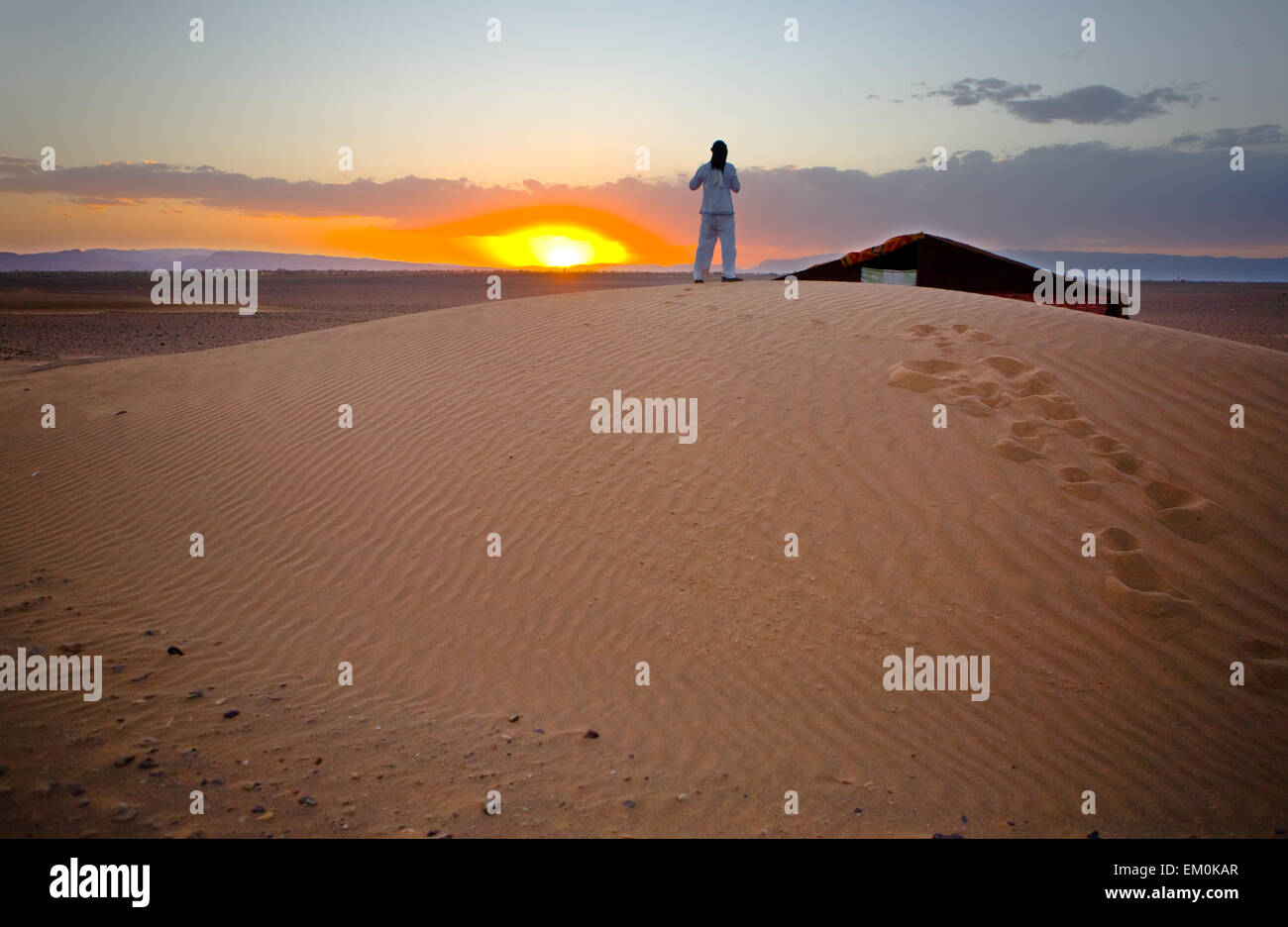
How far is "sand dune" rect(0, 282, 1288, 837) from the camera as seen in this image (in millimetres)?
3787

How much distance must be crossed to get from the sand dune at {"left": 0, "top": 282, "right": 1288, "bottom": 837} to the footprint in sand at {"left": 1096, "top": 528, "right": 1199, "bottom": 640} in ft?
0.07

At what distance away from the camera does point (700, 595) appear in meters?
5.27

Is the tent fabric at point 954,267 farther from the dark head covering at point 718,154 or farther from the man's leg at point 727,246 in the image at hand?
the dark head covering at point 718,154

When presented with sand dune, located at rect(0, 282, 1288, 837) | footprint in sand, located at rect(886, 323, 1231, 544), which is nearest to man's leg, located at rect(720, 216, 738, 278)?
sand dune, located at rect(0, 282, 1288, 837)

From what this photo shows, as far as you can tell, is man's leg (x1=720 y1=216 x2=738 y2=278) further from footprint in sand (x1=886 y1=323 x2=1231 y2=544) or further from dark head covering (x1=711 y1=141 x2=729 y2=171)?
footprint in sand (x1=886 y1=323 x2=1231 y2=544)

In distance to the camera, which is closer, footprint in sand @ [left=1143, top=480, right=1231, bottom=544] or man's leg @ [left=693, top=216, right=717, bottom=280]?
footprint in sand @ [left=1143, top=480, right=1231, bottom=544]

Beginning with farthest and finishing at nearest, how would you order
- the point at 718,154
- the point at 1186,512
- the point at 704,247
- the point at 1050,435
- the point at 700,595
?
the point at 704,247, the point at 718,154, the point at 1050,435, the point at 1186,512, the point at 700,595

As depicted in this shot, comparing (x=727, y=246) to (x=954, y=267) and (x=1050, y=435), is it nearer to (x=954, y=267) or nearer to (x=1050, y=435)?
(x=954, y=267)

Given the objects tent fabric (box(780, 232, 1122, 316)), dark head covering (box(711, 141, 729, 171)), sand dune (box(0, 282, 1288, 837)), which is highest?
dark head covering (box(711, 141, 729, 171))

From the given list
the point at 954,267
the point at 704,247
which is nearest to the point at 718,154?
the point at 704,247

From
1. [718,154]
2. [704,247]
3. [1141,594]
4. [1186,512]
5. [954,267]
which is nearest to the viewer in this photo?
[1141,594]

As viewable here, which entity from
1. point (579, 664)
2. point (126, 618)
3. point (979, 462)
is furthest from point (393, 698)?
point (979, 462)

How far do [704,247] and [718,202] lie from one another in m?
0.80
